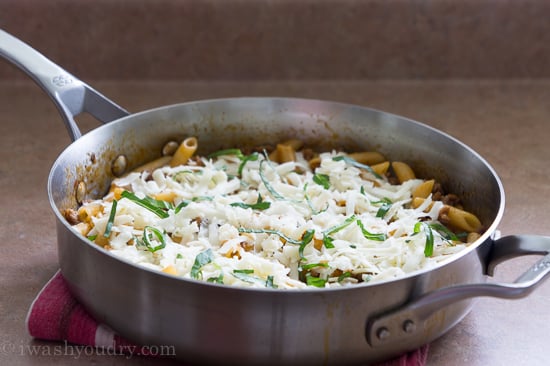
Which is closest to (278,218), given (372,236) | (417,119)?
(372,236)

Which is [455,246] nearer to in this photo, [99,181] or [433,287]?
[433,287]

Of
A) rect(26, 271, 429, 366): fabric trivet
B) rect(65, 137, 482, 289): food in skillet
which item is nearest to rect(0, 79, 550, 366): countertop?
rect(26, 271, 429, 366): fabric trivet

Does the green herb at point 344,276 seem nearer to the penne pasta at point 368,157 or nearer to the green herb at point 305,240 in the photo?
the green herb at point 305,240

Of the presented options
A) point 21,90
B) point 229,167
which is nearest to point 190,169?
point 229,167

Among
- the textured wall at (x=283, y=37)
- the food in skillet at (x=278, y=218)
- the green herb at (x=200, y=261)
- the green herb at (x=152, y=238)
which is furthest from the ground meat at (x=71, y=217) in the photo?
the textured wall at (x=283, y=37)

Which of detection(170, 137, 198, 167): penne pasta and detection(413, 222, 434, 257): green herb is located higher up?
detection(413, 222, 434, 257): green herb

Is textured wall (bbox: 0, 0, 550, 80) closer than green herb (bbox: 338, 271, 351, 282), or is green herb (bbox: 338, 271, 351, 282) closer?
green herb (bbox: 338, 271, 351, 282)

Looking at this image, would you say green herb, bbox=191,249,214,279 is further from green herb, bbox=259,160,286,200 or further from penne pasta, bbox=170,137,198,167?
penne pasta, bbox=170,137,198,167

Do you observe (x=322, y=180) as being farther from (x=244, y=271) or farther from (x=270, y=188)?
(x=244, y=271)
